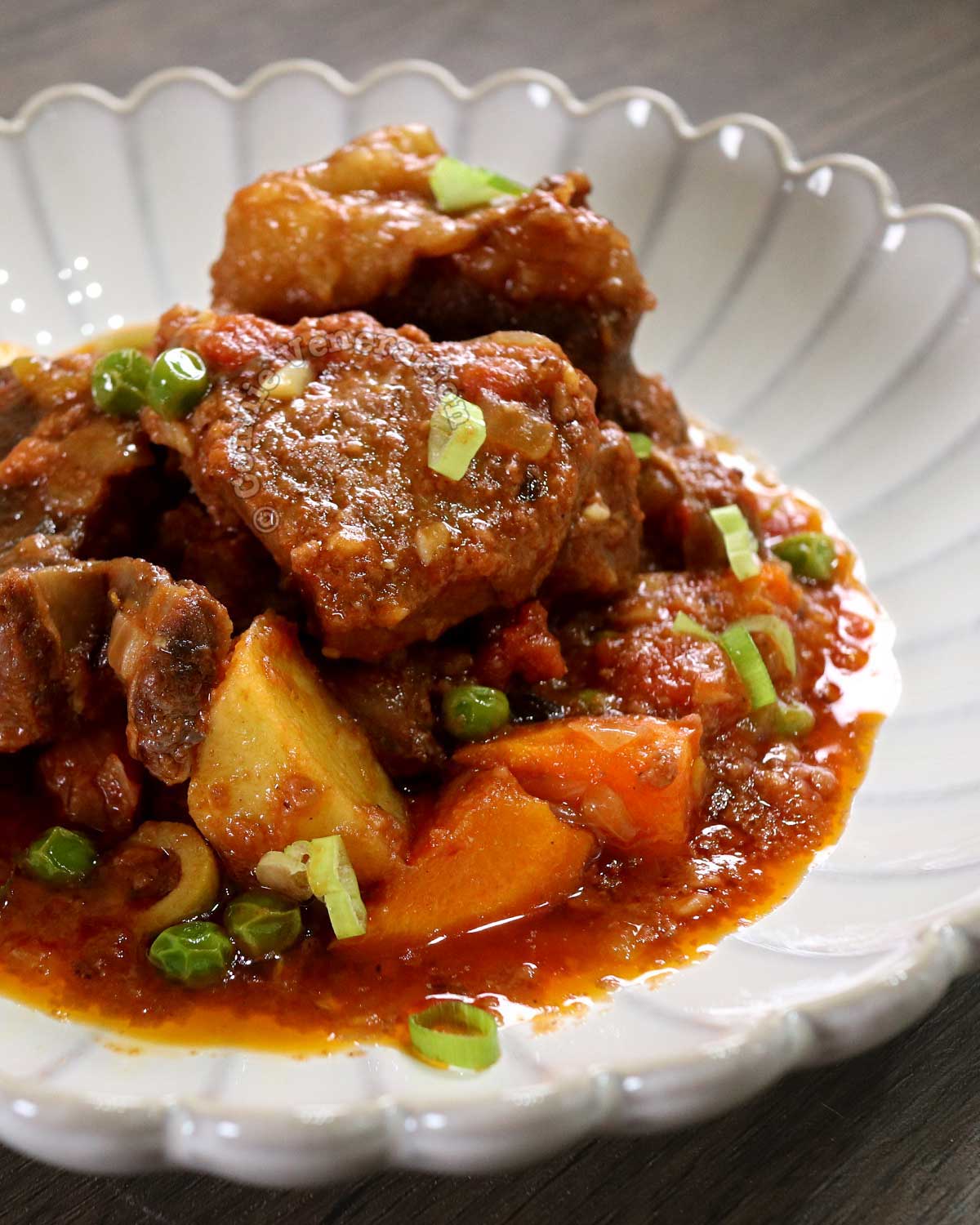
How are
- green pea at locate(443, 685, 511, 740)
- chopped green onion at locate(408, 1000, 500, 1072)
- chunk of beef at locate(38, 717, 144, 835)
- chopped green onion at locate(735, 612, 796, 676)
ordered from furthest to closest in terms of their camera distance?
chopped green onion at locate(735, 612, 796, 676), green pea at locate(443, 685, 511, 740), chunk of beef at locate(38, 717, 144, 835), chopped green onion at locate(408, 1000, 500, 1072)

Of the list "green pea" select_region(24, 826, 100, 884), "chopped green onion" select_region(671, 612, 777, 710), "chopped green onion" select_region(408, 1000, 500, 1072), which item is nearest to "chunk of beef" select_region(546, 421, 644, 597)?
"chopped green onion" select_region(671, 612, 777, 710)

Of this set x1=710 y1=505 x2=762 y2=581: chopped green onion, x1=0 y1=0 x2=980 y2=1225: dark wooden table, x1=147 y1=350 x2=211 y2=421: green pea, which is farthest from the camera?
x1=0 y1=0 x2=980 y2=1225: dark wooden table

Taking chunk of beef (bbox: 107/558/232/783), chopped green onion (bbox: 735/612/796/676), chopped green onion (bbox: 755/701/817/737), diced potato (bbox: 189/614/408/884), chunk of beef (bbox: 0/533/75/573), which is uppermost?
chunk of beef (bbox: 0/533/75/573)

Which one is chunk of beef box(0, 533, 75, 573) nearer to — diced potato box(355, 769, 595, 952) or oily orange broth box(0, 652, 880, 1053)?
oily orange broth box(0, 652, 880, 1053)

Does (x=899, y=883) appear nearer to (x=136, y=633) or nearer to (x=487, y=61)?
(x=136, y=633)

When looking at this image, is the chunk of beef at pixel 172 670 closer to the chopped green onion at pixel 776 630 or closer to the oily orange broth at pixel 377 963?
the oily orange broth at pixel 377 963

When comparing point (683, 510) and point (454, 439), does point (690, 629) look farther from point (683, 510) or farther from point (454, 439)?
point (454, 439)

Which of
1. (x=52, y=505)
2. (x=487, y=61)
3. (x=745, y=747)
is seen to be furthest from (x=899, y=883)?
(x=487, y=61)
